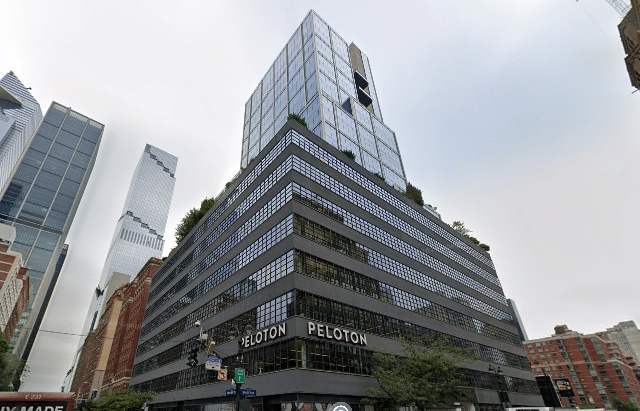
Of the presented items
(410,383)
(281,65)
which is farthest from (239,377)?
(281,65)

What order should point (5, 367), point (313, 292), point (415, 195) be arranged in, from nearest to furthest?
point (313, 292) → point (415, 195) → point (5, 367)

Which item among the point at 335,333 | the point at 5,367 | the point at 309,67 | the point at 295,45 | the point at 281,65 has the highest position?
the point at 295,45

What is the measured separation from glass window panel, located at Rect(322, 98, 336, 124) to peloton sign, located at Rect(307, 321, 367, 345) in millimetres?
33054

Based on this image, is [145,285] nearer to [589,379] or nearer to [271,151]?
[271,151]

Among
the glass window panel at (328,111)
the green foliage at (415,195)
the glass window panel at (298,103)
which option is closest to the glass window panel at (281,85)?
the glass window panel at (298,103)

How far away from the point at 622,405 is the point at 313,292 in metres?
127

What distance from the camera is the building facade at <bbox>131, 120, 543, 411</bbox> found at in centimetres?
2961

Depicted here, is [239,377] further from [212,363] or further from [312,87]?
[312,87]

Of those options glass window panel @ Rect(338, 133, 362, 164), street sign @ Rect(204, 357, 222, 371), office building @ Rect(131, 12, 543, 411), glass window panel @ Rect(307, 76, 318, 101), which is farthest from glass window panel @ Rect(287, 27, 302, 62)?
street sign @ Rect(204, 357, 222, 371)

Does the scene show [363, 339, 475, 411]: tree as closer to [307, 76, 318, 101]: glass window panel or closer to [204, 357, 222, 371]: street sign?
[204, 357, 222, 371]: street sign

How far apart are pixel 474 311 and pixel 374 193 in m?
27.5

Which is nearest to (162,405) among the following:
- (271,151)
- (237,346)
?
(237,346)

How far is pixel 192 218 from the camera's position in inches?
2416

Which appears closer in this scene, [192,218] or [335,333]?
[335,333]
